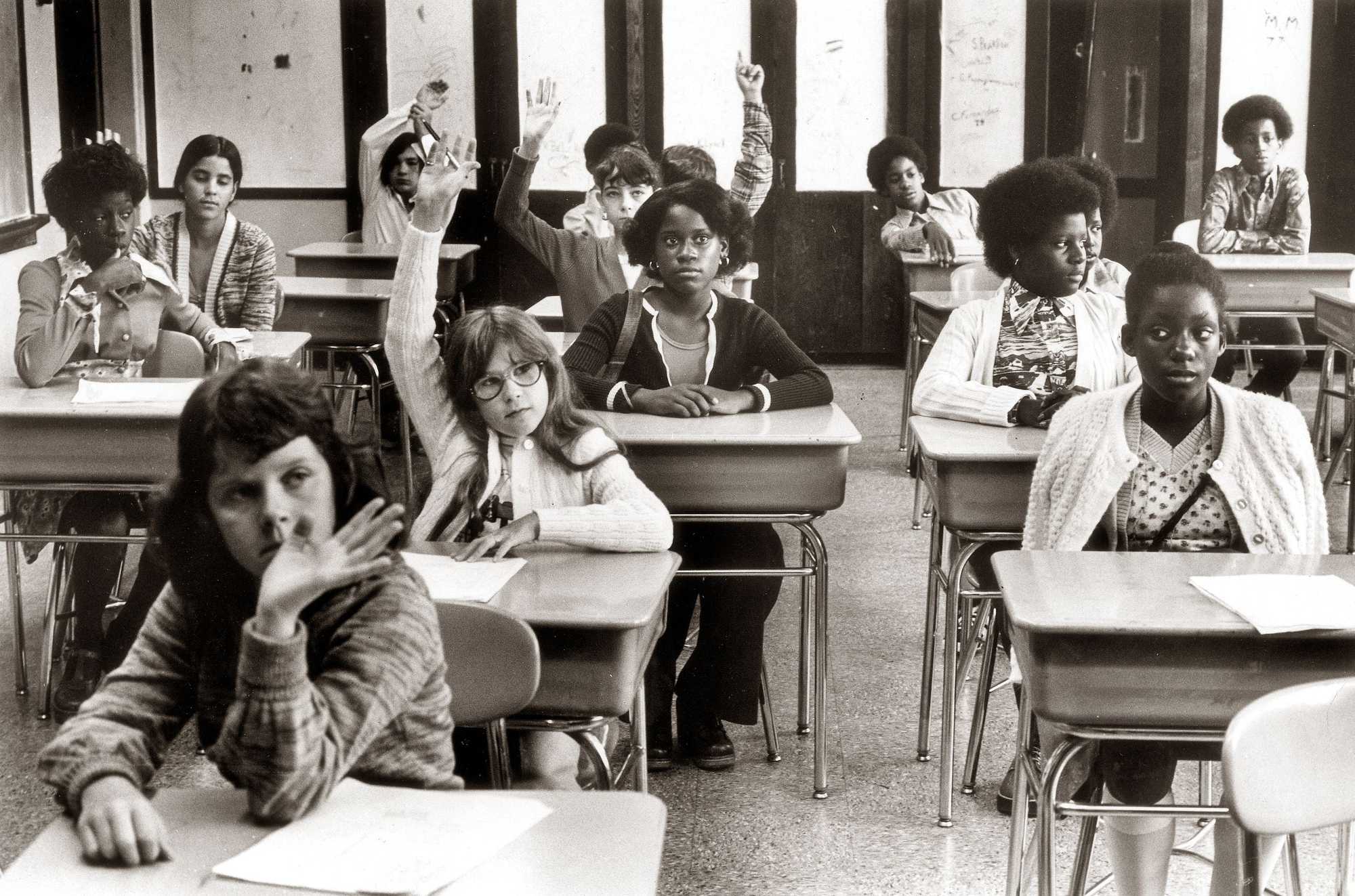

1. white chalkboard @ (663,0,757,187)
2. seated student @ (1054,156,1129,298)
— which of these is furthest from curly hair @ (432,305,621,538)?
white chalkboard @ (663,0,757,187)

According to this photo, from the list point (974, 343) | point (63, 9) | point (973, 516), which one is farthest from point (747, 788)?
point (63, 9)

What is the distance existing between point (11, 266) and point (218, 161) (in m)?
1.65

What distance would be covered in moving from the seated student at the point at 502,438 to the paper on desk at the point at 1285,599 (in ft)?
2.62

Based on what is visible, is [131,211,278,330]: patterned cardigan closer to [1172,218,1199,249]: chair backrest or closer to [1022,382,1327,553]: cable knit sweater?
[1022,382,1327,553]: cable knit sweater

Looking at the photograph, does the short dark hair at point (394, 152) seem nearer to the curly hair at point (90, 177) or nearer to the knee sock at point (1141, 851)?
the curly hair at point (90, 177)

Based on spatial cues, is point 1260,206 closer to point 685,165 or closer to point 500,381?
point 685,165

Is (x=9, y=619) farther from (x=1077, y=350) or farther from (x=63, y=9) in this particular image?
(x=63, y=9)

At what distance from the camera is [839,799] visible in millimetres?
2850

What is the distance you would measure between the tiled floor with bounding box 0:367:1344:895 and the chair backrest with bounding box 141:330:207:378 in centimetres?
76

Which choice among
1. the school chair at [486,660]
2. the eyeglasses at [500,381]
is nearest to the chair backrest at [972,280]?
the eyeglasses at [500,381]

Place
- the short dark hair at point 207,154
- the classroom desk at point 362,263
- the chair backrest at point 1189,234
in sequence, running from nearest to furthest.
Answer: the short dark hair at point 207,154, the chair backrest at point 1189,234, the classroom desk at point 362,263

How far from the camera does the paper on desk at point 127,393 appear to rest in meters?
2.97

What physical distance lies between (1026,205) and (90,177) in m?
1.90

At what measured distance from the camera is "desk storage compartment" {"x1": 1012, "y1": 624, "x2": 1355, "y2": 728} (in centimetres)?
186
